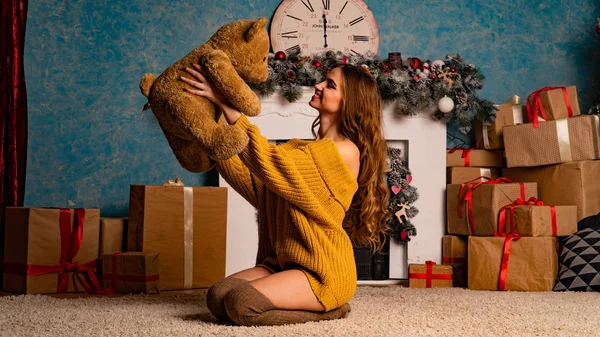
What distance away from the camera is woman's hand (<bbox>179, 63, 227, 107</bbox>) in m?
1.83

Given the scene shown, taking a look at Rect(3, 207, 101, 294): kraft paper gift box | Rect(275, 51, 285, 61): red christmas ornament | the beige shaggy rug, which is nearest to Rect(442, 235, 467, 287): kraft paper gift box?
the beige shaggy rug

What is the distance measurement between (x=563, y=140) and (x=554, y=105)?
0.67 ft

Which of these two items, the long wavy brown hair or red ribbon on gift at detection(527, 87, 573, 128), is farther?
red ribbon on gift at detection(527, 87, 573, 128)

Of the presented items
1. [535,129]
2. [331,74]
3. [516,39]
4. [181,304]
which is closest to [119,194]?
[181,304]

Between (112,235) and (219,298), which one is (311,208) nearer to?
(219,298)

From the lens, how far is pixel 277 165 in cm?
193

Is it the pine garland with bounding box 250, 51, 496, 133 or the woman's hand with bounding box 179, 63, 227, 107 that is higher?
the pine garland with bounding box 250, 51, 496, 133

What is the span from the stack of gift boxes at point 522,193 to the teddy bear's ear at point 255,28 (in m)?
1.79

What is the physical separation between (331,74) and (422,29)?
1.72 m

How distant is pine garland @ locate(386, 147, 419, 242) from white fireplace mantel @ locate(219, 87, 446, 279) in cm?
4

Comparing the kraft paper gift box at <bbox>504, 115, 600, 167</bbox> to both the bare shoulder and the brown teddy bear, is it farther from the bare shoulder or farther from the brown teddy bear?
the brown teddy bear

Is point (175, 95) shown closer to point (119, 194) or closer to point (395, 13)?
point (119, 194)

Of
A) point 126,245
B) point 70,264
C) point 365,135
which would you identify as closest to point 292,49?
point 126,245

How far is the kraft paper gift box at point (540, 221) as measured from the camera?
3.11 meters
